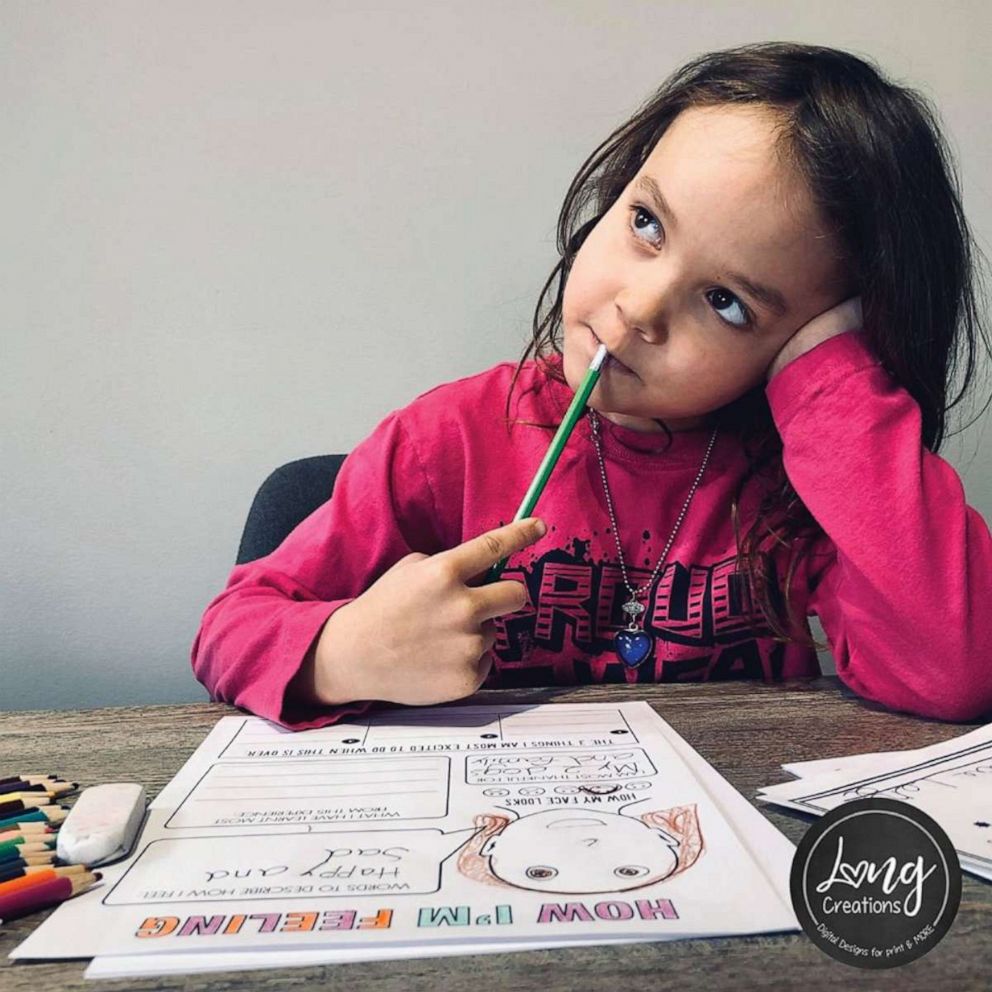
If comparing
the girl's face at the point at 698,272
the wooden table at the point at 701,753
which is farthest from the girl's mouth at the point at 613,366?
the wooden table at the point at 701,753

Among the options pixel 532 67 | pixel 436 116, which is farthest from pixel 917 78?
pixel 436 116

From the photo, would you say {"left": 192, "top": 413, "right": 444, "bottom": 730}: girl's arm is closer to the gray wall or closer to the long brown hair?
the long brown hair

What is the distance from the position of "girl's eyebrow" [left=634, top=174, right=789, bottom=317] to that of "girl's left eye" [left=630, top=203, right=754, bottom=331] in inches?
0.4

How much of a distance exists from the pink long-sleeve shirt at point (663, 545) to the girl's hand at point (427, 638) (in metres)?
0.04

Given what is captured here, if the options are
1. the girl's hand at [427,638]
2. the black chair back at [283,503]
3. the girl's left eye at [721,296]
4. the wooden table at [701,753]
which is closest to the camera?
the wooden table at [701,753]

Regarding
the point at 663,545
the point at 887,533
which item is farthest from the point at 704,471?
the point at 887,533

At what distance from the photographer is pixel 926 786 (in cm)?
46

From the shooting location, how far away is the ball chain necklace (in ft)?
2.55

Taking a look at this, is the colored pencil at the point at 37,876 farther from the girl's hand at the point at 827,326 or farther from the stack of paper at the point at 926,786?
the girl's hand at the point at 827,326

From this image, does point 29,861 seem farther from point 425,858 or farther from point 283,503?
point 283,503

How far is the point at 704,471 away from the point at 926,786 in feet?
1.38

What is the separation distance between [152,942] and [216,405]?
92 centimetres

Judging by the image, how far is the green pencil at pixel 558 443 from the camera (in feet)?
2.06

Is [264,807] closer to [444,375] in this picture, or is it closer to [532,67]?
[444,375]
